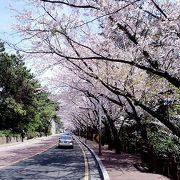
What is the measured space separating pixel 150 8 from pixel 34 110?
32827mm

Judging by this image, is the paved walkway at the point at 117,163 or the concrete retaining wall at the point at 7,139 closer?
the paved walkway at the point at 117,163

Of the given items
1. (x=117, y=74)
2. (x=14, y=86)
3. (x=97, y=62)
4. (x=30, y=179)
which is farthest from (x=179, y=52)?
(x=14, y=86)

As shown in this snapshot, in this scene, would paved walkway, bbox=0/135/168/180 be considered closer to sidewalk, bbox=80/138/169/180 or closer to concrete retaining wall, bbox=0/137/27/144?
sidewalk, bbox=80/138/169/180

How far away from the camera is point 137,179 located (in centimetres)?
753

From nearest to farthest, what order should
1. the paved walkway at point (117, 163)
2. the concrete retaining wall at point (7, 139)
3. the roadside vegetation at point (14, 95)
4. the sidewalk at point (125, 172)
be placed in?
the sidewalk at point (125, 172) → the paved walkway at point (117, 163) → the concrete retaining wall at point (7, 139) → the roadside vegetation at point (14, 95)

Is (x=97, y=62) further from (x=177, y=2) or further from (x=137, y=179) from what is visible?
(x=137, y=179)

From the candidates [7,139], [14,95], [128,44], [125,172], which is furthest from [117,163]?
[14,95]

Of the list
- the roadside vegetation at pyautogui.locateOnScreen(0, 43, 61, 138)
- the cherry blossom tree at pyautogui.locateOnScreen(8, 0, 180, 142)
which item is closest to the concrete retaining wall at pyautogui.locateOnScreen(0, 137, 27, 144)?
the roadside vegetation at pyautogui.locateOnScreen(0, 43, 61, 138)

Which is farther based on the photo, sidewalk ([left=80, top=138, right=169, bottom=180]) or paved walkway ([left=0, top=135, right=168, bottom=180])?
paved walkway ([left=0, top=135, right=168, bottom=180])

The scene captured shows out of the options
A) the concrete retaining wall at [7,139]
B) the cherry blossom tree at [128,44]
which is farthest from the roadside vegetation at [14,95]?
the cherry blossom tree at [128,44]

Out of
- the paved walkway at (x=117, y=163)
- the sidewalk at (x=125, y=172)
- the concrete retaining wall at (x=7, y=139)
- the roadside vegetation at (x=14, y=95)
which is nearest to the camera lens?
the sidewalk at (x=125, y=172)

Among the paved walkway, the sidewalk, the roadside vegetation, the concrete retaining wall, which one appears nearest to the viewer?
the sidewalk

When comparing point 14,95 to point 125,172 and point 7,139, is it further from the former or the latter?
point 125,172

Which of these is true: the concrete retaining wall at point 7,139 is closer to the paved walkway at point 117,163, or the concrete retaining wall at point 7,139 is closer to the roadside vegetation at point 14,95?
the roadside vegetation at point 14,95
